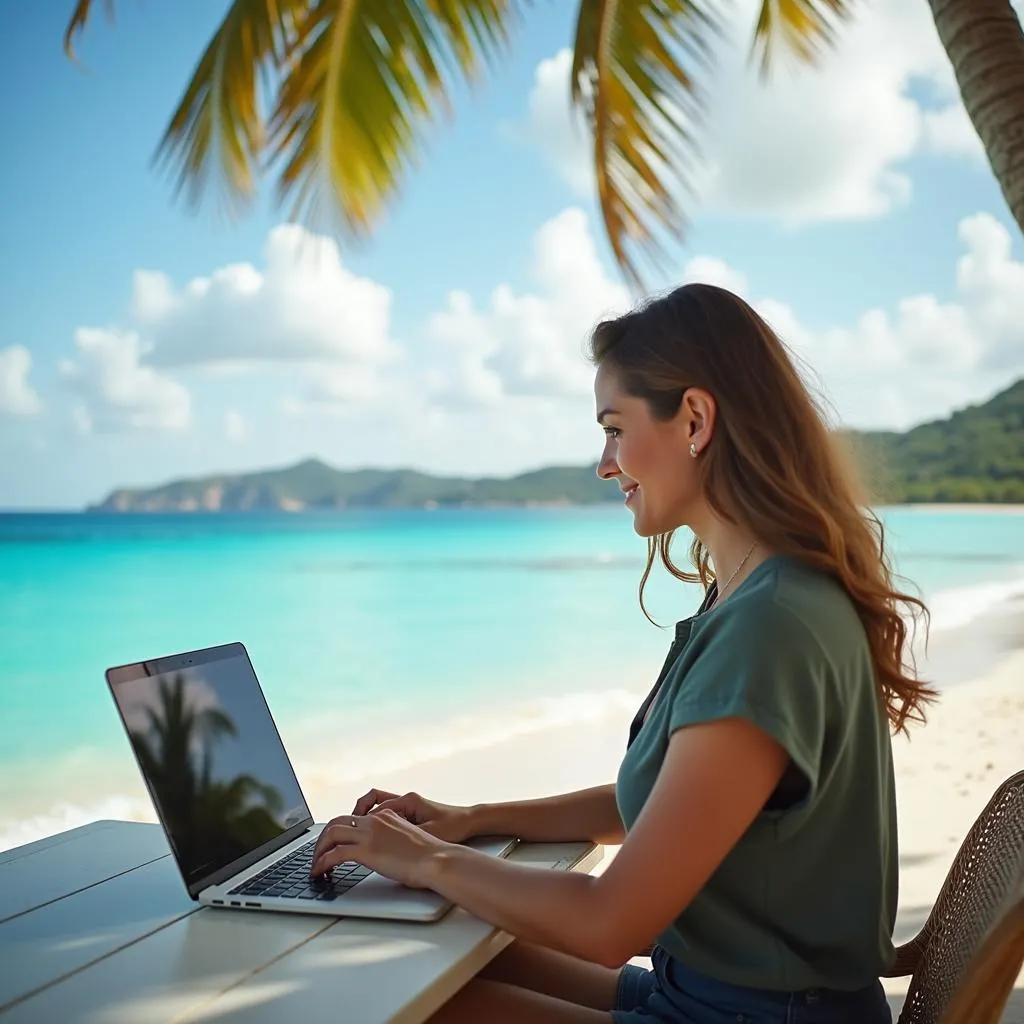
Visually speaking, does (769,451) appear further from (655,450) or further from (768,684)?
(768,684)

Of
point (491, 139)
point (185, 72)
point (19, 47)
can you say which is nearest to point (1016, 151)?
point (19, 47)

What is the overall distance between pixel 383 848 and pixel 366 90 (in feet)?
12.9

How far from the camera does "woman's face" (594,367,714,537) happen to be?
4.98 ft

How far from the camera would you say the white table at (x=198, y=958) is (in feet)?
3.67

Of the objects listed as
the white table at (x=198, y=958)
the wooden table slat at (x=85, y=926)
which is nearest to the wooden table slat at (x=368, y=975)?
the white table at (x=198, y=958)

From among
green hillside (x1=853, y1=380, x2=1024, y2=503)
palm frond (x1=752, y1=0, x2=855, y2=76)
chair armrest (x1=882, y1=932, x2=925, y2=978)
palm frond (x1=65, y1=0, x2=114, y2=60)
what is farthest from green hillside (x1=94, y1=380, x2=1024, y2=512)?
chair armrest (x1=882, y1=932, x2=925, y2=978)

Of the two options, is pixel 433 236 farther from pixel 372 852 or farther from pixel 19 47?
pixel 372 852

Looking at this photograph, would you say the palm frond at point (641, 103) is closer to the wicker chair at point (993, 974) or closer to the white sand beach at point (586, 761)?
the white sand beach at point (586, 761)

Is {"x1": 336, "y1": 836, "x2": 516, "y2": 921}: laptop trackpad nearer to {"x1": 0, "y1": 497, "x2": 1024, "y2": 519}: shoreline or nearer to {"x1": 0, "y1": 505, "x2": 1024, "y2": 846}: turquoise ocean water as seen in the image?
{"x1": 0, "y1": 505, "x2": 1024, "y2": 846}: turquoise ocean water

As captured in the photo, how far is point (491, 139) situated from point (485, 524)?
15.5m

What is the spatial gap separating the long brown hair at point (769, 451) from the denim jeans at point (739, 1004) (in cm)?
37

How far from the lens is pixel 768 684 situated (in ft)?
4.06

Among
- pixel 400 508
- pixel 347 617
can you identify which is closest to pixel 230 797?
pixel 347 617

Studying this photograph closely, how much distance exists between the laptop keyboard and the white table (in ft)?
0.14
